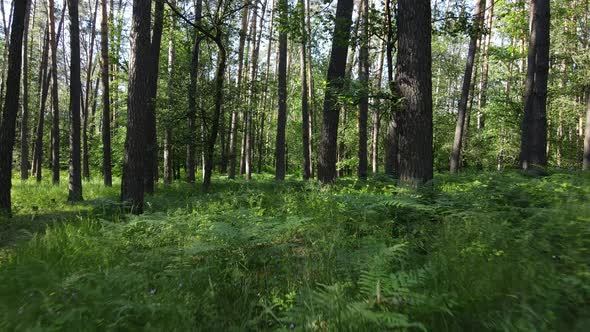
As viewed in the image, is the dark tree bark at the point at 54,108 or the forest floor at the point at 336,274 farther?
the dark tree bark at the point at 54,108

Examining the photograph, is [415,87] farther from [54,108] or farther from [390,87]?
[54,108]

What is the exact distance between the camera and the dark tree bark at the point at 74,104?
37.2ft

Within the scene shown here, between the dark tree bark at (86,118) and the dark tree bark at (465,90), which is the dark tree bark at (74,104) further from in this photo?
the dark tree bark at (465,90)

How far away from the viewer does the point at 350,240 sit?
146 inches

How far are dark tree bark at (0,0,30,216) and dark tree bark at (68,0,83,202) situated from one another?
3145 mm

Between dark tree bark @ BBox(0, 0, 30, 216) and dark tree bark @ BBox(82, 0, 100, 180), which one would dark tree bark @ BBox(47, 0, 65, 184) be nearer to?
dark tree bark @ BBox(82, 0, 100, 180)

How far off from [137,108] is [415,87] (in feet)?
19.0

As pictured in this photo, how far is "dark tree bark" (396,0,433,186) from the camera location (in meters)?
5.43

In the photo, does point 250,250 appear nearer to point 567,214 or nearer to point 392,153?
point 567,214

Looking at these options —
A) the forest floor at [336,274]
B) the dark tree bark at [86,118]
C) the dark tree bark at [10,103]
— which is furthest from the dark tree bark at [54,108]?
the forest floor at [336,274]

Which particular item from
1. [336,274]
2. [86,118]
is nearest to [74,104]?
[336,274]

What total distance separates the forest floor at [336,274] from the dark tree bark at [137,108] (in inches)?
116

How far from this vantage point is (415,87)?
545 cm

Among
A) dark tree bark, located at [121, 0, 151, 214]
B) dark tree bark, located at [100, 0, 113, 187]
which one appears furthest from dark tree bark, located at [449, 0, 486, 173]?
dark tree bark, located at [100, 0, 113, 187]
